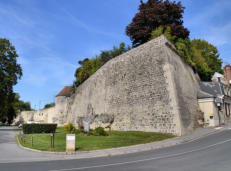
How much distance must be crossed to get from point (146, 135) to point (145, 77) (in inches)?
269

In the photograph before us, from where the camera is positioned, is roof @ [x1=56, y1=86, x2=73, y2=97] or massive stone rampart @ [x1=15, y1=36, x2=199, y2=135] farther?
roof @ [x1=56, y1=86, x2=73, y2=97]

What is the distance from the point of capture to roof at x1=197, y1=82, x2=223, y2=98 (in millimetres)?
23156

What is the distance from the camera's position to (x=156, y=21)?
29.2 meters

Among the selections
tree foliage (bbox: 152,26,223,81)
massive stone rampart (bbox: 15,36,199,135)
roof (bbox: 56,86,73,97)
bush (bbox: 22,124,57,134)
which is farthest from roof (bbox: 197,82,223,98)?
roof (bbox: 56,86,73,97)

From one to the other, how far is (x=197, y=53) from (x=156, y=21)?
789cm

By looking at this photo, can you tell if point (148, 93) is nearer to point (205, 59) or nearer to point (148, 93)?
point (148, 93)

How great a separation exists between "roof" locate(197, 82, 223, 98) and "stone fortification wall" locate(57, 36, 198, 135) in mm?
1079

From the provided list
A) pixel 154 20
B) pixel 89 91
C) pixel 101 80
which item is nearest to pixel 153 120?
pixel 101 80

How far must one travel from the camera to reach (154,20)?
28.9 meters

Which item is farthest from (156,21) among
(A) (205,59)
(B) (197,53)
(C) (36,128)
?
(C) (36,128)

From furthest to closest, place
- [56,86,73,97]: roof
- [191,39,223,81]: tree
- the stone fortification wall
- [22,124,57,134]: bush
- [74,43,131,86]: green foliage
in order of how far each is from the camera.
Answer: [56,86,73,97]: roof → [74,43,131,86]: green foliage → [191,39,223,81]: tree → [22,124,57,134]: bush → the stone fortification wall

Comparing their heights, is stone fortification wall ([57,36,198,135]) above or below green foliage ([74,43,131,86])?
below

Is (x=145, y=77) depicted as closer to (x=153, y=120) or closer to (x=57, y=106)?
(x=153, y=120)

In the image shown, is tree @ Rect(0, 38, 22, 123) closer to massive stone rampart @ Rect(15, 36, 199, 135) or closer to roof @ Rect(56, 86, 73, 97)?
roof @ Rect(56, 86, 73, 97)
